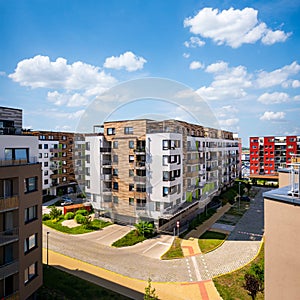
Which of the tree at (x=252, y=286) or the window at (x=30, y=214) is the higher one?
the window at (x=30, y=214)

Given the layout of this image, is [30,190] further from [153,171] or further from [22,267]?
[153,171]

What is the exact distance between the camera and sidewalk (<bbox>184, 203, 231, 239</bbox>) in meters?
20.2

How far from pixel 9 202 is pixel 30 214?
60.5 inches

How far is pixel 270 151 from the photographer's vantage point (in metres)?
50.9

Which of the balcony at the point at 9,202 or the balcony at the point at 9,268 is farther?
the balcony at the point at 9,202

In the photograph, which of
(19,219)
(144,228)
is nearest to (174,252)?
(144,228)

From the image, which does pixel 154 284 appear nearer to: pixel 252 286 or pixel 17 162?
pixel 252 286

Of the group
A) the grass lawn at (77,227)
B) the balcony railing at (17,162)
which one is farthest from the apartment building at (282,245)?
the grass lawn at (77,227)

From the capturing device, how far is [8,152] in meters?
11.2

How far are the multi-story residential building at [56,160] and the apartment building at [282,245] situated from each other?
34.0m

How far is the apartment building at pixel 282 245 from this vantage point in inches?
Result: 227

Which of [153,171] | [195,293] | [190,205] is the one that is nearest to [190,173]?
[190,205]

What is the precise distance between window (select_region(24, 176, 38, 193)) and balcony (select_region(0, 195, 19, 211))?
2.43 feet

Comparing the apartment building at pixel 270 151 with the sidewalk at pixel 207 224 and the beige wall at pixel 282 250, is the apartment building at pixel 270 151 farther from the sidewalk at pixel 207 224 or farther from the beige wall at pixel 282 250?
the beige wall at pixel 282 250
